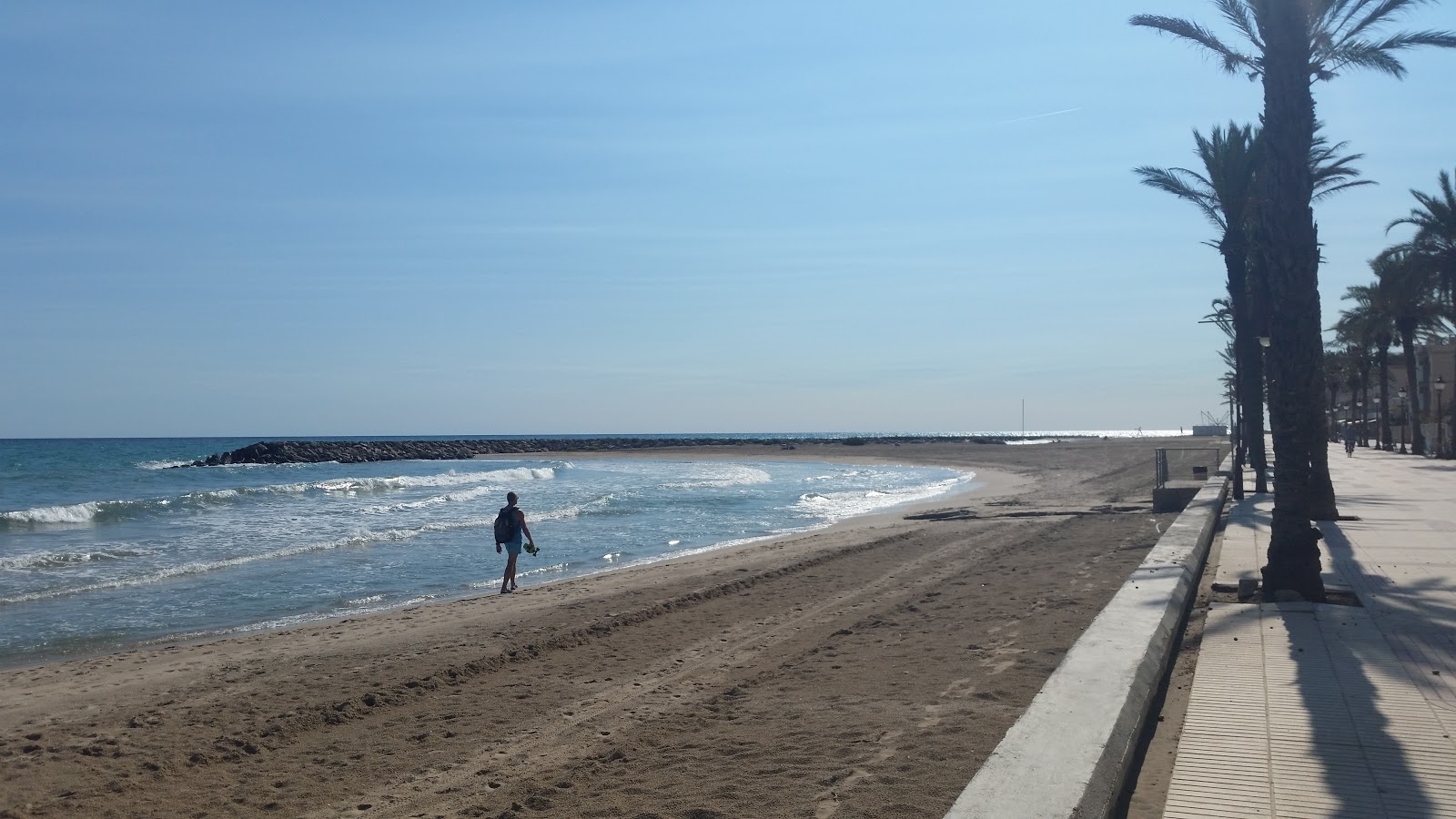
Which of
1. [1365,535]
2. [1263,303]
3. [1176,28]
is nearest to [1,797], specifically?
[1176,28]

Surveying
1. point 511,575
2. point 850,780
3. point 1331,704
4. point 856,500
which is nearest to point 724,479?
point 856,500

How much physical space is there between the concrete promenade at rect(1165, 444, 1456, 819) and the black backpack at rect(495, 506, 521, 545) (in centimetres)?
897

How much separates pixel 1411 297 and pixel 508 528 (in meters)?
35.3

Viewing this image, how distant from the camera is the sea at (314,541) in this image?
12750mm

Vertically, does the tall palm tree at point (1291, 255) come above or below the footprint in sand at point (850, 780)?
above

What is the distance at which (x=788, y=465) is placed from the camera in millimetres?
62906

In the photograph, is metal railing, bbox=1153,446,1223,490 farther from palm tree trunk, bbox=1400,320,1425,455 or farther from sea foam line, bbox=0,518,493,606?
sea foam line, bbox=0,518,493,606

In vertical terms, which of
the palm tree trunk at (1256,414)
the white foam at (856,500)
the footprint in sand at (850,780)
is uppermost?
the palm tree trunk at (1256,414)

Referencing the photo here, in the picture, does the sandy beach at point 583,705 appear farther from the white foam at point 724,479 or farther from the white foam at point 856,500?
the white foam at point 724,479

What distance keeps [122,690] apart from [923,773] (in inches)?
262

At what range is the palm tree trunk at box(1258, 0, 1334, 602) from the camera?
30.3 feet

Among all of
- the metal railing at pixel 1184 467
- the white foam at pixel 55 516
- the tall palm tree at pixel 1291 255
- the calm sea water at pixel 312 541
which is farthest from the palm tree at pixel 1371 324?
the white foam at pixel 55 516

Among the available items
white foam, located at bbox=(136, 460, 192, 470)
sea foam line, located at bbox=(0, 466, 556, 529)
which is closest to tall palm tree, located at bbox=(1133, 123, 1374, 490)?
sea foam line, located at bbox=(0, 466, 556, 529)

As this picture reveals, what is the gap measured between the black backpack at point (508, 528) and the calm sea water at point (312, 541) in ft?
2.88
